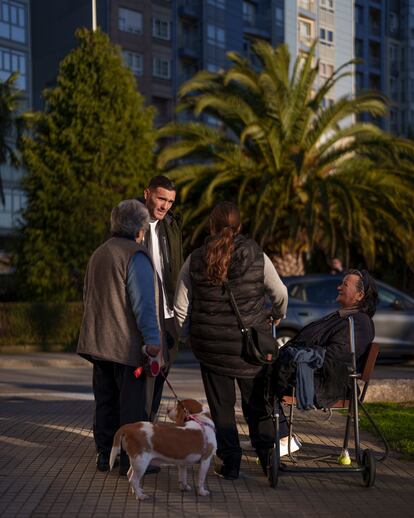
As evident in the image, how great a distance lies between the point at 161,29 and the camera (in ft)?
187

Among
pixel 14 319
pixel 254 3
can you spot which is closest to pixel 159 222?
pixel 14 319

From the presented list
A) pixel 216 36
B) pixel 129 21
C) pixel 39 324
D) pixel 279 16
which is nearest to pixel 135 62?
pixel 129 21

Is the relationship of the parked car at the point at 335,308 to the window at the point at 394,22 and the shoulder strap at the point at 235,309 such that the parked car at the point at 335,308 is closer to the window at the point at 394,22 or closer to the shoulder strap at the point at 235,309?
the shoulder strap at the point at 235,309

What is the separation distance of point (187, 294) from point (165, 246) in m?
0.66

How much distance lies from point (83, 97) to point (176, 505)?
20469 mm

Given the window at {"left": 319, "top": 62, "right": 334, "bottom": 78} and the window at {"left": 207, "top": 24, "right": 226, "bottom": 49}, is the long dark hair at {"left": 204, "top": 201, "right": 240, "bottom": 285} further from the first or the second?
the window at {"left": 319, "top": 62, "right": 334, "bottom": 78}

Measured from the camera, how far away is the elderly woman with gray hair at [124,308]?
6012mm

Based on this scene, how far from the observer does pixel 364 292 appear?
6.45m

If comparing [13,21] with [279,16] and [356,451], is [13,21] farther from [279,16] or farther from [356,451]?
→ [356,451]

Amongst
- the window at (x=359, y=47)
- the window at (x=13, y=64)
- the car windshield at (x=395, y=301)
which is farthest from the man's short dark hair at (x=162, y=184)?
the window at (x=359, y=47)

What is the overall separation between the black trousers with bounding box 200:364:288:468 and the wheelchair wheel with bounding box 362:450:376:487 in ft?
2.10

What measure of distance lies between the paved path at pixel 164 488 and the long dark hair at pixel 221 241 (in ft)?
4.51

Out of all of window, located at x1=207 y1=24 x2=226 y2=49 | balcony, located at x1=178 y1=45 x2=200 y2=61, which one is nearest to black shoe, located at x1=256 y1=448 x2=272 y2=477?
balcony, located at x1=178 y1=45 x2=200 y2=61

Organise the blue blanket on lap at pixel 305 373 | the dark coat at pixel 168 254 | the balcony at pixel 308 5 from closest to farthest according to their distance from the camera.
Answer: the blue blanket on lap at pixel 305 373 → the dark coat at pixel 168 254 → the balcony at pixel 308 5
